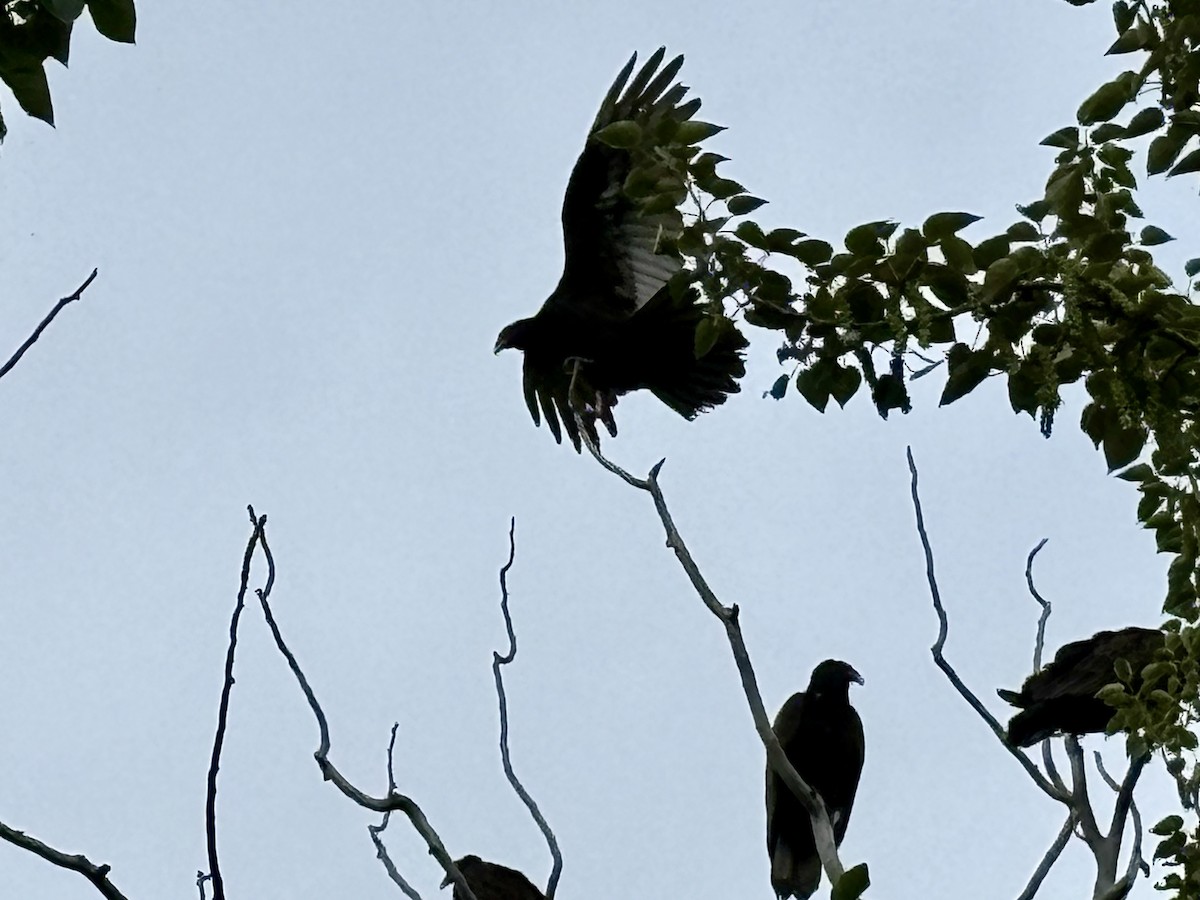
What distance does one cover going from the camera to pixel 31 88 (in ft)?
5.30

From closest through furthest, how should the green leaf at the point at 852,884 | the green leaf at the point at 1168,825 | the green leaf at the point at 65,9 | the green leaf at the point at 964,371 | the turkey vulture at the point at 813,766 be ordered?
the green leaf at the point at 65,9 < the green leaf at the point at 852,884 < the green leaf at the point at 964,371 < the green leaf at the point at 1168,825 < the turkey vulture at the point at 813,766

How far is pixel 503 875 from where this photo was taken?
536 cm

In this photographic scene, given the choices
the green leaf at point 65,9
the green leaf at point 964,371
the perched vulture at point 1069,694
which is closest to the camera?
the green leaf at point 65,9

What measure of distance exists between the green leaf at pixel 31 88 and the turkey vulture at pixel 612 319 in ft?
14.9

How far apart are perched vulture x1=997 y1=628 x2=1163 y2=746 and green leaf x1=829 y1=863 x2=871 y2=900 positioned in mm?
2854

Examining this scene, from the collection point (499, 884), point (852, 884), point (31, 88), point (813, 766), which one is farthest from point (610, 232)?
point (31, 88)

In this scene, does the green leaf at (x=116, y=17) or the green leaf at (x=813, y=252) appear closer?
the green leaf at (x=116, y=17)

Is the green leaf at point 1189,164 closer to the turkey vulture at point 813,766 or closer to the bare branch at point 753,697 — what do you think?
the bare branch at point 753,697

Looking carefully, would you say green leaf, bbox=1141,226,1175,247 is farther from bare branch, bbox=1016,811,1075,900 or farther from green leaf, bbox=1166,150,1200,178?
bare branch, bbox=1016,811,1075,900

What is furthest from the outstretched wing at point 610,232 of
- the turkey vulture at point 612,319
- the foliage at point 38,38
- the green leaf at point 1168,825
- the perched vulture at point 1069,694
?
the foliage at point 38,38

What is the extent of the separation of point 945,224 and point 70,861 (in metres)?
1.38

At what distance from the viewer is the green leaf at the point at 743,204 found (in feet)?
7.57

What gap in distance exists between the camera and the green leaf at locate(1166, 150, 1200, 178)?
7.34 feet

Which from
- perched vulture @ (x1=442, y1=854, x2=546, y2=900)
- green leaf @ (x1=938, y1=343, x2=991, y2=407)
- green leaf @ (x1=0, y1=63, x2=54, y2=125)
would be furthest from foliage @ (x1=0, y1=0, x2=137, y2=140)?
perched vulture @ (x1=442, y1=854, x2=546, y2=900)
